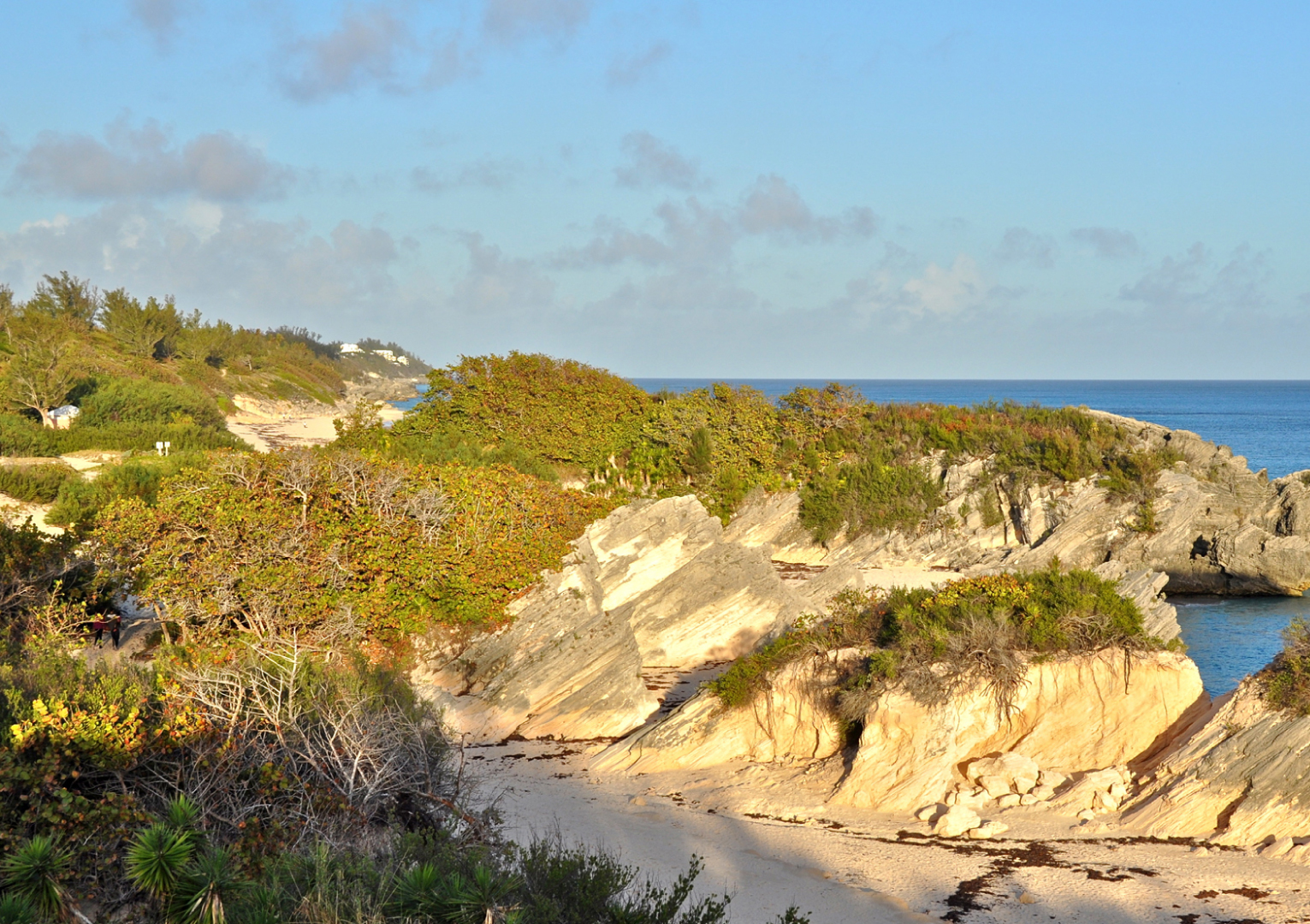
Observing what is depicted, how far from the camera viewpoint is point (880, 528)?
38938 millimetres

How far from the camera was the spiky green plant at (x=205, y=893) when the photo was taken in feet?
23.8

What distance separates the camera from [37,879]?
7414mm

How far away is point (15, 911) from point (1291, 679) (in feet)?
50.4

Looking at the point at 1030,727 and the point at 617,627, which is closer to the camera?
the point at 1030,727

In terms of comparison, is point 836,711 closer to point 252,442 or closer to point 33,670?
point 33,670

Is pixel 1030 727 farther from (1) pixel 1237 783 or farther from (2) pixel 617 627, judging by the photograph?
(2) pixel 617 627

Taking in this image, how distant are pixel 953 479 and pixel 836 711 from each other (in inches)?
991

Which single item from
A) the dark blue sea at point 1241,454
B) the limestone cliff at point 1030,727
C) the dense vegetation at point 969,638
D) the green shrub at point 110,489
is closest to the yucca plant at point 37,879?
the limestone cliff at point 1030,727

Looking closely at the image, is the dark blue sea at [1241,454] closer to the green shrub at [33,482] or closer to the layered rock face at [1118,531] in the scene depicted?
the layered rock face at [1118,531]

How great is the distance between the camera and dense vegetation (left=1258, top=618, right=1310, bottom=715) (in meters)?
14.2

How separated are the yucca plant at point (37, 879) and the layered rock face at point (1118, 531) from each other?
1163 inches

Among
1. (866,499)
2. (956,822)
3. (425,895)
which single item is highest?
(866,499)

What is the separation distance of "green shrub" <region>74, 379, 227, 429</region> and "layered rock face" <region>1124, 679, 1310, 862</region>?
133ft

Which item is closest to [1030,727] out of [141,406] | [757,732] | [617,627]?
[757,732]
